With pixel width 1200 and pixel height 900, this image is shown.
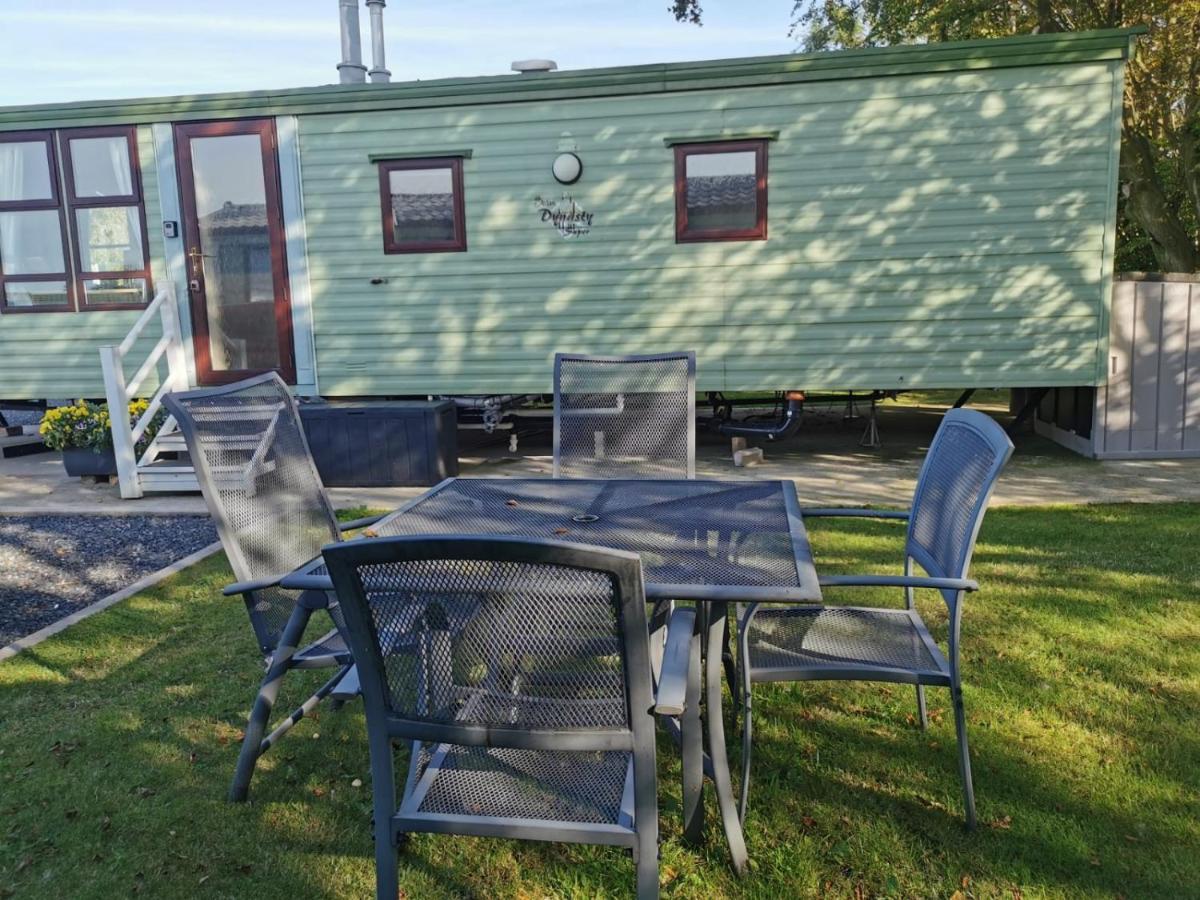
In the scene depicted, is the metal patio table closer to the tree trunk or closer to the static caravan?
the static caravan

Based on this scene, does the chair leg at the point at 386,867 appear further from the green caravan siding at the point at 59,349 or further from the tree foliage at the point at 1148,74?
the tree foliage at the point at 1148,74

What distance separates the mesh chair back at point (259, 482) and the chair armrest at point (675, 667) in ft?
3.63

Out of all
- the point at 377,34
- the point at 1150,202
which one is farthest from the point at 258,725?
the point at 1150,202

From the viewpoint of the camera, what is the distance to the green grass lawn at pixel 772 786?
79.7 inches

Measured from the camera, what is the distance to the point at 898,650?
7.52 feet

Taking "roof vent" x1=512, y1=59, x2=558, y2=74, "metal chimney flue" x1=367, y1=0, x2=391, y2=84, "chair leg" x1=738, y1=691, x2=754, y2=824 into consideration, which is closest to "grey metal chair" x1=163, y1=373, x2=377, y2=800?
"chair leg" x1=738, y1=691, x2=754, y2=824

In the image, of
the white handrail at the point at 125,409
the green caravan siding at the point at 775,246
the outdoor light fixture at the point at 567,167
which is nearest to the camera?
the white handrail at the point at 125,409

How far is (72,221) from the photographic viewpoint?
7.34m

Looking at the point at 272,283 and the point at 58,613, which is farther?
the point at 272,283

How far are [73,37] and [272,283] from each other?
17.8m

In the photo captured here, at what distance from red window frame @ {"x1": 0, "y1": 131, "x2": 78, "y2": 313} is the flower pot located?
159 cm

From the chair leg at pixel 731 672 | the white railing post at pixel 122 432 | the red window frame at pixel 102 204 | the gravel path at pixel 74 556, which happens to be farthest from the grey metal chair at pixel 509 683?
the red window frame at pixel 102 204

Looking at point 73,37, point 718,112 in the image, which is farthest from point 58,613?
point 73,37

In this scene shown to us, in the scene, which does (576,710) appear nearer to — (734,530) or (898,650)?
(734,530)
